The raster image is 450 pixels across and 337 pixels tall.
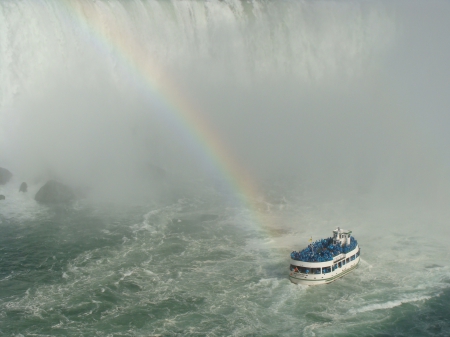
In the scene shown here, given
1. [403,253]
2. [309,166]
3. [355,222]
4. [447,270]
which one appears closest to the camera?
[447,270]

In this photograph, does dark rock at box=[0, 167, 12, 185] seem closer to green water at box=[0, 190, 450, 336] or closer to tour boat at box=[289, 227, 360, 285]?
green water at box=[0, 190, 450, 336]

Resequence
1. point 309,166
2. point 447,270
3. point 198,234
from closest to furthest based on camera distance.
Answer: point 447,270 → point 198,234 → point 309,166

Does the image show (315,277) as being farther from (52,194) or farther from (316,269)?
(52,194)

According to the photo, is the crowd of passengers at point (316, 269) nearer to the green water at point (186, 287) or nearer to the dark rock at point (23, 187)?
the green water at point (186, 287)

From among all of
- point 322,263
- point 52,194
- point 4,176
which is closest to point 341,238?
point 322,263

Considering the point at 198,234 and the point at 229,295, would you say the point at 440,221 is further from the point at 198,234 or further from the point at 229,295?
the point at 229,295

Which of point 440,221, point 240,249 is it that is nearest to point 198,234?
point 240,249
